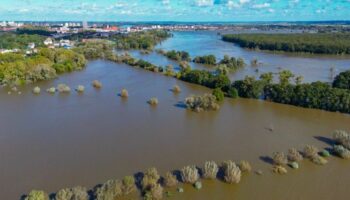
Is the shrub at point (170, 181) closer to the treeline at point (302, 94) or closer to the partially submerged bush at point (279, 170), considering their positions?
the partially submerged bush at point (279, 170)

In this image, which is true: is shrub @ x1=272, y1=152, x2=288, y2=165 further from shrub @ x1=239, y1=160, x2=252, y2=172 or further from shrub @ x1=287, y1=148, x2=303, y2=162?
shrub @ x1=239, y1=160, x2=252, y2=172

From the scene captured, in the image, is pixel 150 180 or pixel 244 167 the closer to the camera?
pixel 150 180

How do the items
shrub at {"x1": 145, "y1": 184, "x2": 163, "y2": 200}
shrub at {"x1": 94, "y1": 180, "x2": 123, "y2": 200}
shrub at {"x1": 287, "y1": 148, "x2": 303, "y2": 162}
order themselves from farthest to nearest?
shrub at {"x1": 287, "y1": 148, "x2": 303, "y2": 162} < shrub at {"x1": 145, "y1": 184, "x2": 163, "y2": 200} < shrub at {"x1": 94, "y1": 180, "x2": 123, "y2": 200}

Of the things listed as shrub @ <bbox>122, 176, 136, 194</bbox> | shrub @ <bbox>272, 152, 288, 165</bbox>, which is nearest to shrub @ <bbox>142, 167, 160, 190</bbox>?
shrub @ <bbox>122, 176, 136, 194</bbox>

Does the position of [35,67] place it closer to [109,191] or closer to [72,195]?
[72,195]

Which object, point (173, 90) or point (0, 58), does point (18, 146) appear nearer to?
point (173, 90)

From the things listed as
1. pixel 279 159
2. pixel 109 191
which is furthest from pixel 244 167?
pixel 109 191
